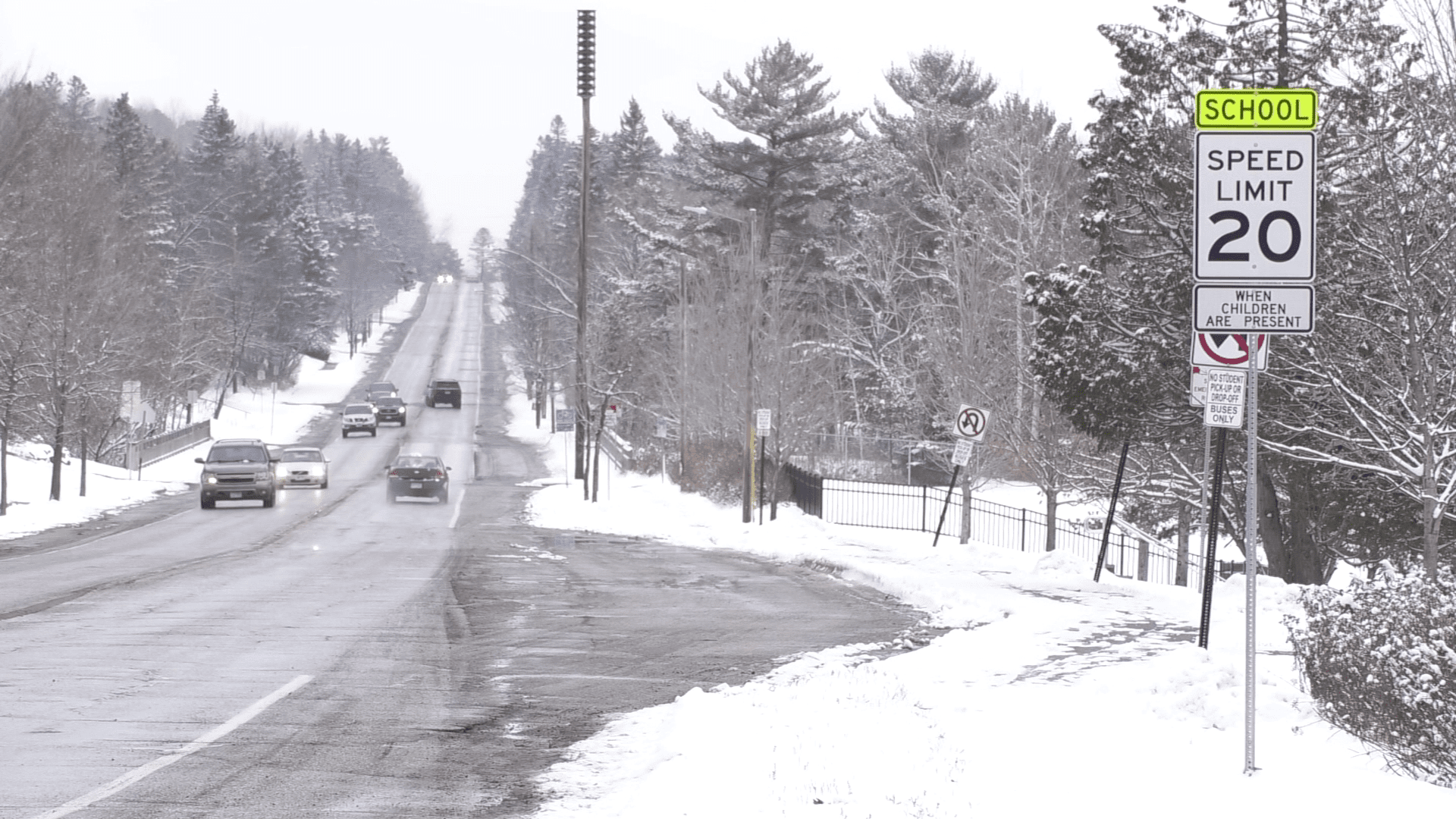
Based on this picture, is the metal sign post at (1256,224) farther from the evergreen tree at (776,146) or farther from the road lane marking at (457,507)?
the evergreen tree at (776,146)

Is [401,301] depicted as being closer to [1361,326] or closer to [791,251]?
[791,251]

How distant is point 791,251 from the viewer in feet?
196

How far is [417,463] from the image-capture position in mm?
42750

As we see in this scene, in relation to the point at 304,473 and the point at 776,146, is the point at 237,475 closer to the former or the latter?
the point at 304,473

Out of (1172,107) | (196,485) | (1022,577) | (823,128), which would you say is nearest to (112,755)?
(1022,577)

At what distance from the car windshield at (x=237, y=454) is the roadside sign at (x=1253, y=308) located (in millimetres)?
34787

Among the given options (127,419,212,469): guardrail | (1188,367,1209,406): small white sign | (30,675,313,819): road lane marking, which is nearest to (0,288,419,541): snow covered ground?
(127,419,212,469): guardrail

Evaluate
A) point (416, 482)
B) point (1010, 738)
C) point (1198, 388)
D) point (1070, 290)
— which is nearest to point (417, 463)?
point (416, 482)

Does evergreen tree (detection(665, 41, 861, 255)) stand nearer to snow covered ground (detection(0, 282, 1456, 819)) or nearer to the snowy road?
the snowy road

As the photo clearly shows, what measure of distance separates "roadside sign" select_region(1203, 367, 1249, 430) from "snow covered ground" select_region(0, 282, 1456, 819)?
74.1 inches

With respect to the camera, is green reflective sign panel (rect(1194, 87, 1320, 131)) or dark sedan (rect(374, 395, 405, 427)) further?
dark sedan (rect(374, 395, 405, 427))

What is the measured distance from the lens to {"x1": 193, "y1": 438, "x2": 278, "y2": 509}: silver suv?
125 ft

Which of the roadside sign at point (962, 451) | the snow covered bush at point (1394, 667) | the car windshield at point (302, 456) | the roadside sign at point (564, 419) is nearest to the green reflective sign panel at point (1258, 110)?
the snow covered bush at point (1394, 667)

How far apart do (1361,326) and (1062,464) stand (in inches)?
526
